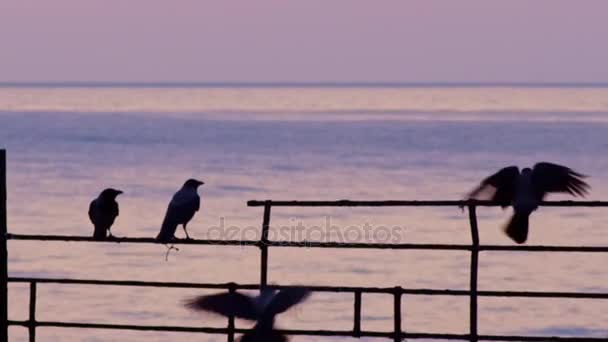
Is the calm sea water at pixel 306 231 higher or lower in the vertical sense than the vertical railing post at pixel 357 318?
higher

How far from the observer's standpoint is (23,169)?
6650 centimetres

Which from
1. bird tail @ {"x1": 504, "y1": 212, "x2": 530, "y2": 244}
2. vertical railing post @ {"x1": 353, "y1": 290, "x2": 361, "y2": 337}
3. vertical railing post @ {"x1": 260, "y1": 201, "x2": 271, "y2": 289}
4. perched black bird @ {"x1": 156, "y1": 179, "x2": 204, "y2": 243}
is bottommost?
vertical railing post @ {"x1": 353, "y1": 290, "x2": 361, "y2": 337}

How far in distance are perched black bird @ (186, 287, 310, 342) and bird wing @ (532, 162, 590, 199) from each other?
8.83 feet

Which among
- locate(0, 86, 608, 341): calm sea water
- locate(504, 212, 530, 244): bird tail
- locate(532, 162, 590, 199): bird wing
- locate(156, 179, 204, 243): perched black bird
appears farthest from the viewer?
locate(0, 86, 608, 341): calm sea water

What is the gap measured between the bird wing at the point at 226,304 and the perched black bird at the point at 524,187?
239 centimetres

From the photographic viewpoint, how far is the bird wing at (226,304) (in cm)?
928

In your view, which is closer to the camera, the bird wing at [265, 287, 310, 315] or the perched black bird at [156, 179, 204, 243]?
the bird wing at [265, 287, 310, 315]

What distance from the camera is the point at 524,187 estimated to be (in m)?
11.1

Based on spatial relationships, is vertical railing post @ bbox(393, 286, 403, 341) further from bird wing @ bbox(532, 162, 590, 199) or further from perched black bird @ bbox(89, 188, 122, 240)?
perched black bird @ bbox(89, 188, 122, 240)

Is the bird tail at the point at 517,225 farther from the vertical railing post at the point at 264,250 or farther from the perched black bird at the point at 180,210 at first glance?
the perched black bird at the point at 180,210

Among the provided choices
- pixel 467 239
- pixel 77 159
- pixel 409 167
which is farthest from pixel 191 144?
pixel 467 239

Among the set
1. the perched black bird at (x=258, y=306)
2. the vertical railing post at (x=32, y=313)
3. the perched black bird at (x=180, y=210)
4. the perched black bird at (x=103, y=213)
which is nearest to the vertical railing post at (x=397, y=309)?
the perched black bird at (x=258, y=306)

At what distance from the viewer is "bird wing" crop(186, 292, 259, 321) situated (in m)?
9.28

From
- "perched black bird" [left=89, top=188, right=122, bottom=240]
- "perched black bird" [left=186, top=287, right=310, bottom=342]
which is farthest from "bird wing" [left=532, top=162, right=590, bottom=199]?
"perched black bird" [left=89, top=188, right=122, bottom=240]
